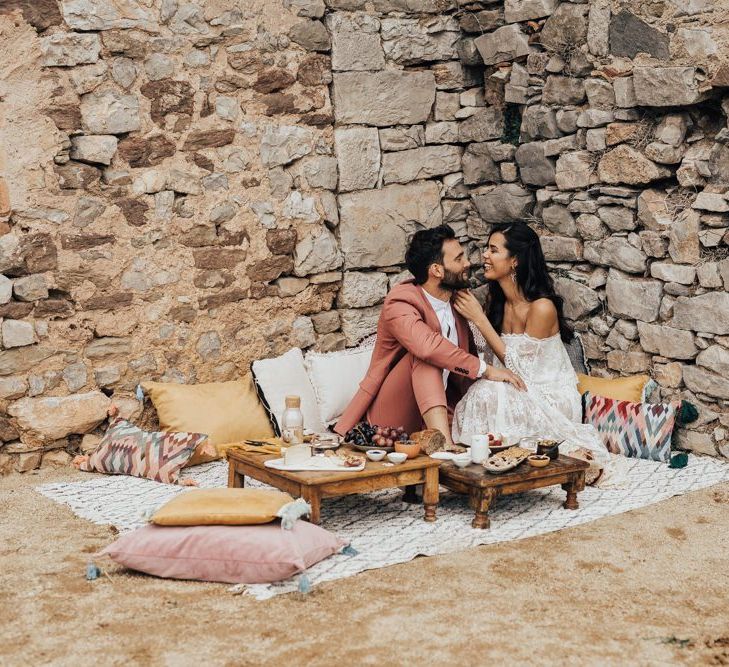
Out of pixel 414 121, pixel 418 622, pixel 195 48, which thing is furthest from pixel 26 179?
pixel 418 622

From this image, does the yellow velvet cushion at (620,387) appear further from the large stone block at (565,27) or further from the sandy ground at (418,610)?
the large stone block at (565,27)

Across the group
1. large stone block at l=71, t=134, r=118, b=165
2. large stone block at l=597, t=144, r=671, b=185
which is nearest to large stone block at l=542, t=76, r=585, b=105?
large stone block at l=597, t=144, r=671, b=185

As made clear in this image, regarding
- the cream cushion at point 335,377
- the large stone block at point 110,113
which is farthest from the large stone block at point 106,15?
the cream cushion at point 335,377

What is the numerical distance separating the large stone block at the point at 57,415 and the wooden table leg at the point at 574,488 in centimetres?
248

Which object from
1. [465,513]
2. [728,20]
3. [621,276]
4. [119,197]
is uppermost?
[728,20]

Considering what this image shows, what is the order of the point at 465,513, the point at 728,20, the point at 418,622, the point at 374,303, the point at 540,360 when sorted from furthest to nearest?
the point at 374,303 < the point at 540,360 < the point at 728,20 < the point at 465,513 < the point at 418,622

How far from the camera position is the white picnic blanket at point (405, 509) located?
13.7 feet

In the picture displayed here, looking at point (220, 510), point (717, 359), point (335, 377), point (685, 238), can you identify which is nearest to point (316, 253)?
point (335, 377)

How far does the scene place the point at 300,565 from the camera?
371 centimetres

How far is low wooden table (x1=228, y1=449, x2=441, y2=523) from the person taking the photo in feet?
13.7

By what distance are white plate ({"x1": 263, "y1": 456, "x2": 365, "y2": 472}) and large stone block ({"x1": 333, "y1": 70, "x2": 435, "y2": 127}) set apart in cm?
252

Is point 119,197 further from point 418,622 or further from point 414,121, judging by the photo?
point 418,622

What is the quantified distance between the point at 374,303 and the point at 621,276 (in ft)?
4.86

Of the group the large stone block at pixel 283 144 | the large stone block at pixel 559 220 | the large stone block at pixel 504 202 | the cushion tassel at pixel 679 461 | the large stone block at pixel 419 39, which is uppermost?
the large stone block at pixel 419 39
